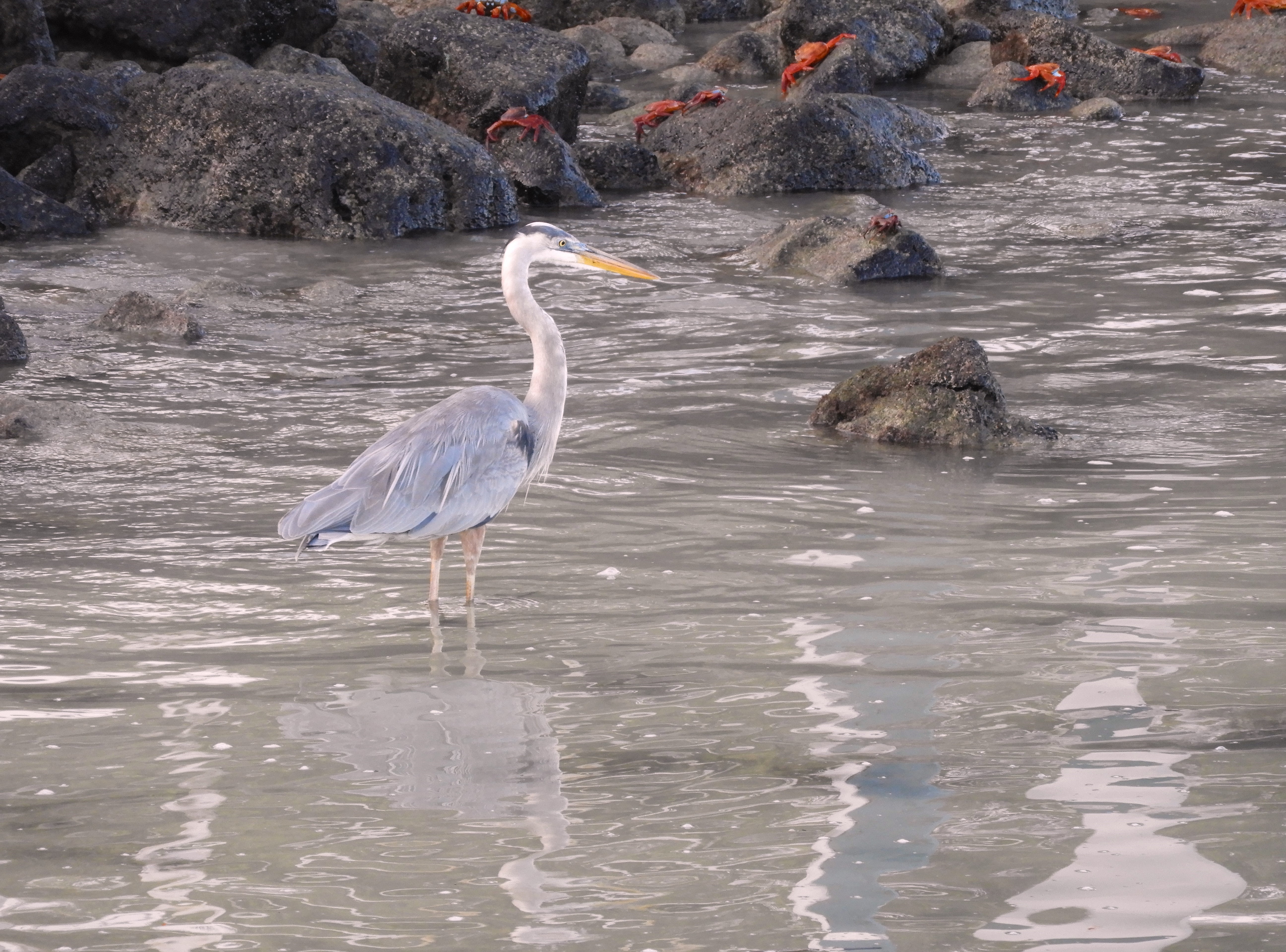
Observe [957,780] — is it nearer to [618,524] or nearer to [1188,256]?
[618,524]

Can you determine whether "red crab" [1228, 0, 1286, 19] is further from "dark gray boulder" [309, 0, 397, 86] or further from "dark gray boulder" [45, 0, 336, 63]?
"dark gray boulder" [45, 0, 336, 63]

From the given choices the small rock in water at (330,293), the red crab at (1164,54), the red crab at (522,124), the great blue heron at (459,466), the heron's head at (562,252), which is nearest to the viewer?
the great blue heron at (459,466)

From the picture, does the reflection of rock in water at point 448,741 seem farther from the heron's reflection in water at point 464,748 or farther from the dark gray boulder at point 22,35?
the dark gray boulder at point 22,35

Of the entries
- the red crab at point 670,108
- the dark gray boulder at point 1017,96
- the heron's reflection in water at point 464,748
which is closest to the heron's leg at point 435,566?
the heron's reflection in water at point 464,748

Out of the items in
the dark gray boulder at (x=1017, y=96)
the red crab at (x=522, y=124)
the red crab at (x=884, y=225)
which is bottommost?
the red crab at (x=884, y=225)

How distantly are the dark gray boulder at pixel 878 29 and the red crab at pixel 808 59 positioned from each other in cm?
123

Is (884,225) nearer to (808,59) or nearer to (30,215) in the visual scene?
(30,215)

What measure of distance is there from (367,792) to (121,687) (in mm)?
1126

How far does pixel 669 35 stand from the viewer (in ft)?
85.9

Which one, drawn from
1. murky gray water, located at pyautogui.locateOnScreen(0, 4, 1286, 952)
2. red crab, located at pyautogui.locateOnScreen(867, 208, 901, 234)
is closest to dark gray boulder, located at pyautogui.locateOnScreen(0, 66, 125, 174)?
murky gray water, located at pyautogui.locateOnScreen(0, 4, 1286, 952)

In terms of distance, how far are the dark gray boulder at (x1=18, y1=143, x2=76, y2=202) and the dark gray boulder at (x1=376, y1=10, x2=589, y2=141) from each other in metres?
3.71

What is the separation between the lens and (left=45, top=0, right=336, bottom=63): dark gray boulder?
17.3m

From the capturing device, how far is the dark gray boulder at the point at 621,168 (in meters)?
15.5

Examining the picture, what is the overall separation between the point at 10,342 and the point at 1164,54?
17130 millimetres
